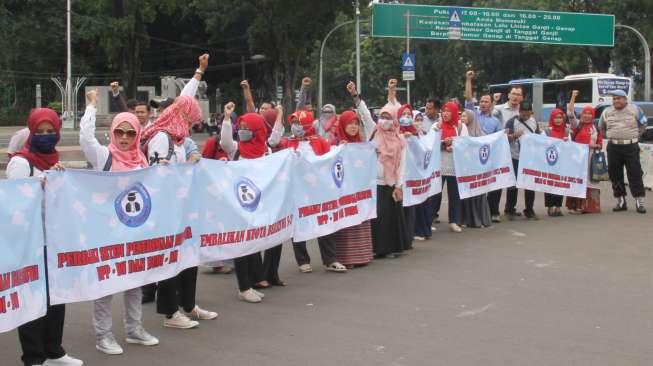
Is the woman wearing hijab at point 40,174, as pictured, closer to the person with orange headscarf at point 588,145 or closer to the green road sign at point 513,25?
the person with orange headscarf at point 588,145

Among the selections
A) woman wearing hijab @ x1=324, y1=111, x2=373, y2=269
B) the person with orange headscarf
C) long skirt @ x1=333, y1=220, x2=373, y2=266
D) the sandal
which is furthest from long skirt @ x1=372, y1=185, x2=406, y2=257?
the person with orange headscarf

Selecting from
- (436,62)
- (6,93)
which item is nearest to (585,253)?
(436,62)

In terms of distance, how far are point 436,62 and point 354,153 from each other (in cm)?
5107

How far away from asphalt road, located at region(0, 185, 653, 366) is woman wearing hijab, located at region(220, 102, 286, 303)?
0.58 ft

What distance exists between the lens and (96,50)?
59.3m

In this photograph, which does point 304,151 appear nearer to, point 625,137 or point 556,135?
point 556,135

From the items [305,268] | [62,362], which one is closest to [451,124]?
[305,268]

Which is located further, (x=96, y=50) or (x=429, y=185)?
(x=96, y=50)

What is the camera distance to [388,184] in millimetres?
9750

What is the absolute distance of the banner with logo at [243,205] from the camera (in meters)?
7.00

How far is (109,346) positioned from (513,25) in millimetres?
32620

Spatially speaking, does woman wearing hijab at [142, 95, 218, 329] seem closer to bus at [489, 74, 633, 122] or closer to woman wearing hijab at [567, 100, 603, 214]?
woman wearing hijab at [567, 100, 603, 214]

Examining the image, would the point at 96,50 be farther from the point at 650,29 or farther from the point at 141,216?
the point at 141,216

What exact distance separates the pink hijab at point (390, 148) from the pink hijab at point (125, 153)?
3981 mm
